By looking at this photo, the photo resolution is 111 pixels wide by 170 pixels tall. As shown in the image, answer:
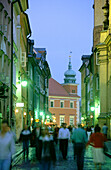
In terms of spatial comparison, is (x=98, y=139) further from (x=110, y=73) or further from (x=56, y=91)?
(x=56, y=91)

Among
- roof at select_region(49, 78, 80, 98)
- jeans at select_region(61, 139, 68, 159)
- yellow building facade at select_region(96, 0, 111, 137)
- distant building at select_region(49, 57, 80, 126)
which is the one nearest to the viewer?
jeans at select_region(61, 139, 68, 159)

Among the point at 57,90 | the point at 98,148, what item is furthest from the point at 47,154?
the point at 57,90

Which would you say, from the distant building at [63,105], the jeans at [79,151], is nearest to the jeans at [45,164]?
the jeans at [79,151]

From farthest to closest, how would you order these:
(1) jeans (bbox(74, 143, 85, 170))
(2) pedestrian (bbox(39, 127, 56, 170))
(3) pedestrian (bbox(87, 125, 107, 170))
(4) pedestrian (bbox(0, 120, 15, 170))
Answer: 1. (1) jeans (bbox(74, 143, 85, 170))
2. (3) pedestrian (bbox(87, 125, 107, 170))
3. (2) pedestrian (bbox(39, 127, 56, 170))
4. (4) pedestrian (bbox(0, 120, 15, 170))

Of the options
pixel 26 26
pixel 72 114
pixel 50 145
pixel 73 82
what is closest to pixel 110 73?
pixel 26 26

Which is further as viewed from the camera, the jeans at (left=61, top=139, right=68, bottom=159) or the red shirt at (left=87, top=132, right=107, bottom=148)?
the jeans at (left=61, top=139, right=68, bottom=159)

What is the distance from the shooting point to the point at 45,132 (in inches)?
516

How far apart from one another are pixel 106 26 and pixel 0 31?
79.6 feet

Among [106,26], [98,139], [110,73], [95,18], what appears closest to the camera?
[98,139]

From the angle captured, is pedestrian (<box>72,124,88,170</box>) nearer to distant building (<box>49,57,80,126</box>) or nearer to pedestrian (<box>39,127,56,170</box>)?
pedestrian (<box>39,127,56,170</box>)

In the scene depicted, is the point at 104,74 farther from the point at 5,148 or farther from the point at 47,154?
the point at 5,148

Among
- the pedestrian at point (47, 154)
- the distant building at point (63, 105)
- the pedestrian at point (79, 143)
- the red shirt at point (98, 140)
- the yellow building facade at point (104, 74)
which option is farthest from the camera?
the distant building at point (63, 105)

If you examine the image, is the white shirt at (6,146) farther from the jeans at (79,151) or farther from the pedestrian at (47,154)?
the jeans at (79,151)

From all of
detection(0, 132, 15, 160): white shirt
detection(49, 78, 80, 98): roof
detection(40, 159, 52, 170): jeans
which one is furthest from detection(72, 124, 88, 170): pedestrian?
detection(49, 78, 80, 98): roof
